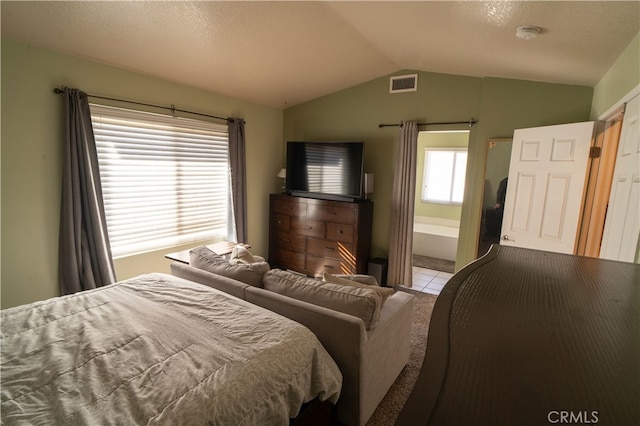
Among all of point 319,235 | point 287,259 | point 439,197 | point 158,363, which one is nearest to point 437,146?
point 439,197

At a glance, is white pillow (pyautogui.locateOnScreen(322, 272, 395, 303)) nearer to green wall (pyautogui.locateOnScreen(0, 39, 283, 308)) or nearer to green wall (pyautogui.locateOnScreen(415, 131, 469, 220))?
green wall (pyautogui.locateOnScreen(0, 39, 283, 308))

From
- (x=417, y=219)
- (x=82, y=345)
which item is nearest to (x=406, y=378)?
(x=82, y=345)

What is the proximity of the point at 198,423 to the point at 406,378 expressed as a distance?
64.6 inches

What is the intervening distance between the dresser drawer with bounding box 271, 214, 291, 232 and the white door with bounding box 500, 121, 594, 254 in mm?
2683

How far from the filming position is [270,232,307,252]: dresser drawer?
4266mm

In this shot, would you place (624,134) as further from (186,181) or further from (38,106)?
(38,106)

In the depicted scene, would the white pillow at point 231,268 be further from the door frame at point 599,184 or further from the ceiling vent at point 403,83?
the ceiling vent at point 403,83

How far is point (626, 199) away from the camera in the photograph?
1572 millimetres

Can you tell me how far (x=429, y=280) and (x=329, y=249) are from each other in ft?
4.93

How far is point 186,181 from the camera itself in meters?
3.56

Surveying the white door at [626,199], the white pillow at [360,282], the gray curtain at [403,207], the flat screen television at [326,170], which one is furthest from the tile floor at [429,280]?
the white door at [626,199]

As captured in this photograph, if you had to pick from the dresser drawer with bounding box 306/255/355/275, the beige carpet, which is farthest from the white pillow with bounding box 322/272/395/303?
the dresser drawer with bounding box 306/255/355/275

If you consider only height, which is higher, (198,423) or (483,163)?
(483,163)

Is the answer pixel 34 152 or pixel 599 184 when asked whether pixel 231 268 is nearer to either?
pixel 34 152
